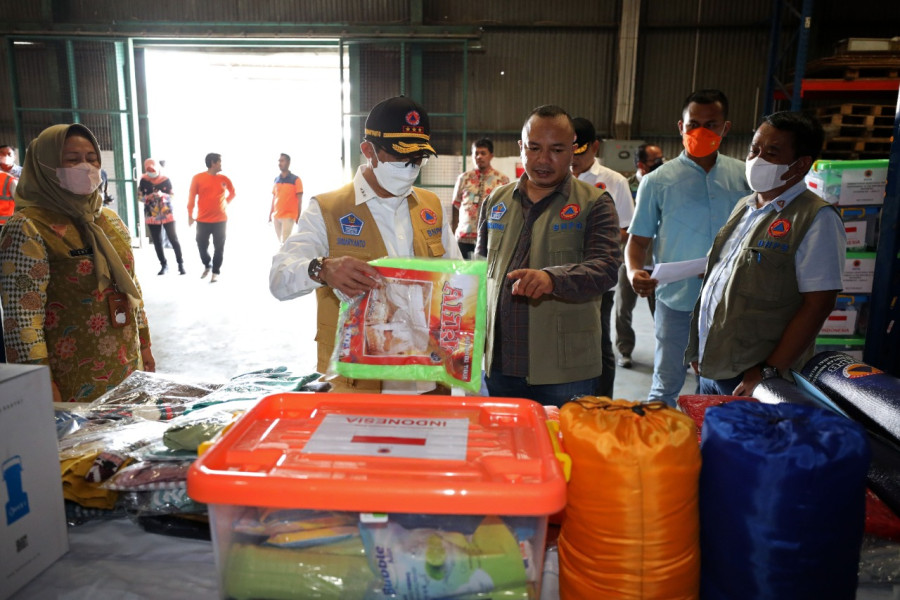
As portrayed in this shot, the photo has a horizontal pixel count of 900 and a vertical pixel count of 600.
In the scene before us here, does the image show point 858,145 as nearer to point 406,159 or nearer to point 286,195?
point 406,159

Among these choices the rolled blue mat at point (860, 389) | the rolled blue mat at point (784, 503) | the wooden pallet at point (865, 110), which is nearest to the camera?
the rolled blue mat at point (784, 503)

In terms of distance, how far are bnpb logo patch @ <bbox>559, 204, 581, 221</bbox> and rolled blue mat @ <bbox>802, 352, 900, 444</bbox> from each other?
839 millimetres

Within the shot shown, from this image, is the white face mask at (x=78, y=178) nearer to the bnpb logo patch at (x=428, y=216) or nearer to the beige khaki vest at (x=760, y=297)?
the bnpb logo patch at (x=428, y=216)

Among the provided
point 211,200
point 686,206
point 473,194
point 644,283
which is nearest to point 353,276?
point 644,283

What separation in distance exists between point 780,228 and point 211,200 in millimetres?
7051

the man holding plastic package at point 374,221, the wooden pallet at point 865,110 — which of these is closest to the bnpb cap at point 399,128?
the man holding plastic package at point 374,221

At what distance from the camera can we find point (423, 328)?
52.2 inches

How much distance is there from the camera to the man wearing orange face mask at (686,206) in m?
2.76

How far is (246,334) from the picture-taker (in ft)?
18.2

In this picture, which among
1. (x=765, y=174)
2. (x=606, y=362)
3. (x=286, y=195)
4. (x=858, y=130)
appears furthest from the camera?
(x=286, y=195)

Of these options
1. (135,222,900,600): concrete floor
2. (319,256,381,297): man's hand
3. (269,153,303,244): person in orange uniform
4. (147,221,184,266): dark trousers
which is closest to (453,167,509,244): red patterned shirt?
(135,222,900,600): concrete floor

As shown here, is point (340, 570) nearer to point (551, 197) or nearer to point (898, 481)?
point (898, 481)

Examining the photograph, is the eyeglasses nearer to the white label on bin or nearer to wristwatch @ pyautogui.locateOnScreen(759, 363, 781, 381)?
the white label on bin

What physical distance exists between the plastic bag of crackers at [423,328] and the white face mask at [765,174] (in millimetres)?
→ 1206
